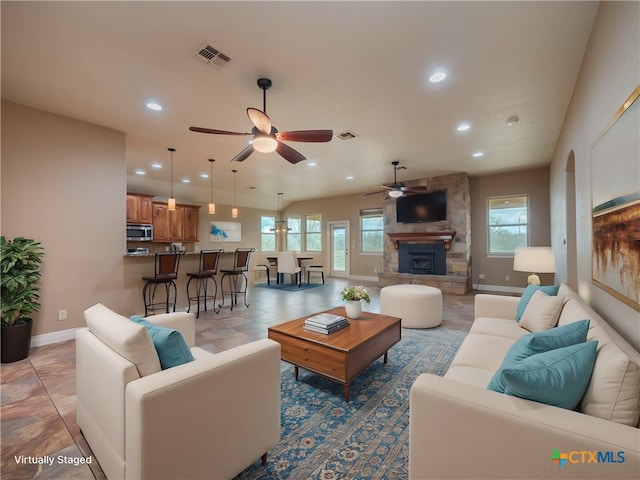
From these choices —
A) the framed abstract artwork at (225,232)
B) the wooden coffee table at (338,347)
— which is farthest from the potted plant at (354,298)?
the framed abstract artwork at (225,232)

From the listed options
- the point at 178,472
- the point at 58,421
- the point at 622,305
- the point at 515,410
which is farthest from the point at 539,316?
the point at 58,421

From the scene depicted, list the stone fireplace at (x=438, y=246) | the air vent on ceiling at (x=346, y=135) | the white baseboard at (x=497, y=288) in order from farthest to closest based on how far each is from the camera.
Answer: the stone fireplace at (x=438, y=246), the white baseboard at (x=497, y=288), the air vent on ceiling at (x=346, y=135)

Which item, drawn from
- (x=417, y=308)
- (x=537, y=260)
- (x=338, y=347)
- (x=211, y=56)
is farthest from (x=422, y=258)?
(x=211, y=56)

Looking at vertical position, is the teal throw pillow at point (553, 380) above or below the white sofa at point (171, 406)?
above

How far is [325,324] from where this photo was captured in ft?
8.19

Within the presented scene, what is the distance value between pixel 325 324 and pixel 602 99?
2661mm

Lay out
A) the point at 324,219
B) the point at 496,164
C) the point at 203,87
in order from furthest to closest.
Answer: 1. the point at 324,219
2. the point at 496,164
3. the point at 203,87

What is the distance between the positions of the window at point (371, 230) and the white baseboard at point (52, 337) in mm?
7414

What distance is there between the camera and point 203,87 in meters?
2.92

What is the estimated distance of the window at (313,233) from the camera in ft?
34.0

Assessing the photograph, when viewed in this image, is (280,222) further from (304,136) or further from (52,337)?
(304,136)

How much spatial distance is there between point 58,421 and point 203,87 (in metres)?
3.12

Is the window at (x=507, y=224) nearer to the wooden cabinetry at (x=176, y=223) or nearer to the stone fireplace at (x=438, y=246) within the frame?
the stone fireplace at (x=438, y=246)

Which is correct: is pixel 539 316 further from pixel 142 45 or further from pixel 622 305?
pixel 142 45
